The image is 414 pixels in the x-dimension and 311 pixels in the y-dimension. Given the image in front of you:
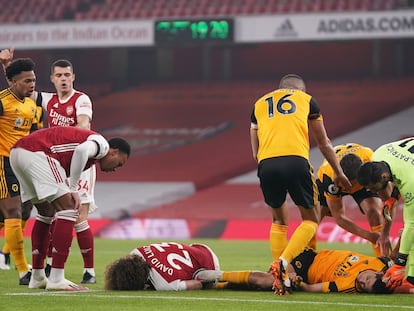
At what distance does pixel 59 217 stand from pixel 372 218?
4.34 metres

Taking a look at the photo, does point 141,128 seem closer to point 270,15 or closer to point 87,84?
point 87,84

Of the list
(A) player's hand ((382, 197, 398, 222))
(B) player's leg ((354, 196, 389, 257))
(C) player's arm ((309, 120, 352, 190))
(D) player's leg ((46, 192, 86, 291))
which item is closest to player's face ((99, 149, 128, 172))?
(D) player's leg ((46, 192, 86, 291))

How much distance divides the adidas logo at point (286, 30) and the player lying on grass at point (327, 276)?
17435 mm

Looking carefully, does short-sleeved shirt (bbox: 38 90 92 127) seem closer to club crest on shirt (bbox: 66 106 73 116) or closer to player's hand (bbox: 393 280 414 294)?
club crest on shirt (bbox: 66 106 73 116)

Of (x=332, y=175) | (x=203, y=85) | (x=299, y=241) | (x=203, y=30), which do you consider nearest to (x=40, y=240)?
(x=299, y=241)

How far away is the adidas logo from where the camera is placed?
2634cm

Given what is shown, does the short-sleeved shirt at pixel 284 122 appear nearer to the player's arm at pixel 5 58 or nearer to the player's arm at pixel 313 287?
the player's arm at pixel 313 287

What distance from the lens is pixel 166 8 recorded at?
97.6 feet

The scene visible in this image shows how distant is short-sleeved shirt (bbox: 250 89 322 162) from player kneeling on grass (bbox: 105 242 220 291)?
112cm

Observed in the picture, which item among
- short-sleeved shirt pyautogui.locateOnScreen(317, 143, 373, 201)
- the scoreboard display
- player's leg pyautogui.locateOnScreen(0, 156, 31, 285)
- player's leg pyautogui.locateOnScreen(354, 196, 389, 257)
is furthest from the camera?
the scoreboard display

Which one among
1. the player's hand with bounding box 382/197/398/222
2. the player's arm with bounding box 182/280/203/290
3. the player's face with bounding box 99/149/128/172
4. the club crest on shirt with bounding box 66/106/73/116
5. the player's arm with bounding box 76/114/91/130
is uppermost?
the club crest on shirt with bounding box 66/106/73/116

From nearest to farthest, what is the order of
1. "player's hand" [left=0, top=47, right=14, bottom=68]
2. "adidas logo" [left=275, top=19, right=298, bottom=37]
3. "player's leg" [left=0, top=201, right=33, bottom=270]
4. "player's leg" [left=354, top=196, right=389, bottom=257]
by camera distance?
"player's hand" [left=0, top=47, right=14, bottom=68], "player's leg" [left=354, top=196, right=389, bottom=257], "player's leg" [left=0, top=201, right=33, bottom=270], "adidas logo" [left=275, top=19, right=298, bottom=37]

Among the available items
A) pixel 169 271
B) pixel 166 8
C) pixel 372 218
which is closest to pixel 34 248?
pixel 169 271

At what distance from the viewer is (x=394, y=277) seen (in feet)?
29.2
